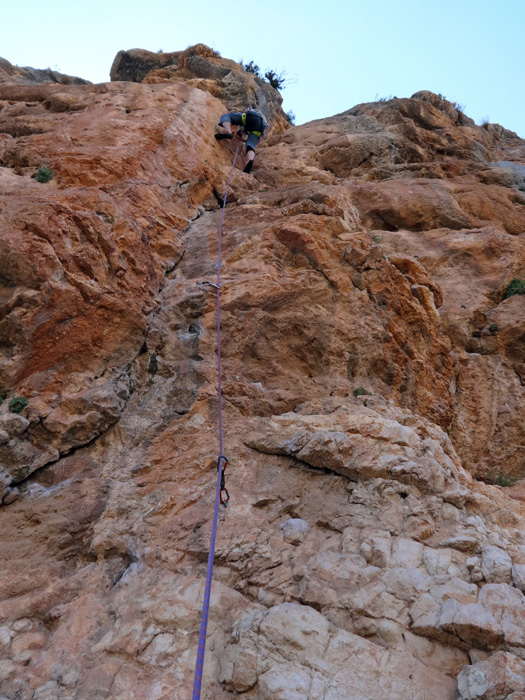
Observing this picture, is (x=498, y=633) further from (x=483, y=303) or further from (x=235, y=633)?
(x=483, y=303)

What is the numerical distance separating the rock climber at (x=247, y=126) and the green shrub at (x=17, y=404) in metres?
8.60

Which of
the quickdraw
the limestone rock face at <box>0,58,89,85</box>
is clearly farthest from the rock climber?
the quickdraw

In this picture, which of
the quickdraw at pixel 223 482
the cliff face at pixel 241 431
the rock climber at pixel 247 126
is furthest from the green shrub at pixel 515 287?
the quickdraw at pixel 223 482

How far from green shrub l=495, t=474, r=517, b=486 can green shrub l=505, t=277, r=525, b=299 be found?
143 inches

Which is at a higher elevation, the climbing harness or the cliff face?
the climbing harness

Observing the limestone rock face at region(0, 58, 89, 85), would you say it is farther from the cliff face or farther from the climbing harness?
the climbing harness

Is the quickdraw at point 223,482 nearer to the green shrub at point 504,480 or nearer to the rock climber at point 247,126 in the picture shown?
the green shrub at point 504,480

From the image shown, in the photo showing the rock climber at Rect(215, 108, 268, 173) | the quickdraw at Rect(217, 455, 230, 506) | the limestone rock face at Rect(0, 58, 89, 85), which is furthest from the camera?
the limestone rock face at Rect(0, 58, 89, 85)

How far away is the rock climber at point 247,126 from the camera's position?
12062mm

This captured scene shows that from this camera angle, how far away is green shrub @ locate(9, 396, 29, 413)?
5473mm

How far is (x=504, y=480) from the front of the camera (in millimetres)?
8078

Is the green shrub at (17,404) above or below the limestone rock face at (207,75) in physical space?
below

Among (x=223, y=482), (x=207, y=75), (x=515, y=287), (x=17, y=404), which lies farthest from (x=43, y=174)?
(x=207, y=75)

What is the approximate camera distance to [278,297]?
7.39m
